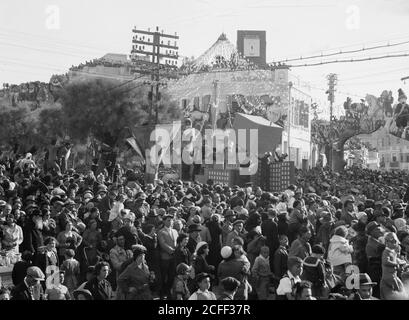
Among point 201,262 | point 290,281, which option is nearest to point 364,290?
point 290,281

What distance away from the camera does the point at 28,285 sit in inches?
317

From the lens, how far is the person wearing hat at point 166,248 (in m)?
10.5

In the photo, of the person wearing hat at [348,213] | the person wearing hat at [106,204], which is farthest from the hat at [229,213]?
the person wearing hat at [106,204]

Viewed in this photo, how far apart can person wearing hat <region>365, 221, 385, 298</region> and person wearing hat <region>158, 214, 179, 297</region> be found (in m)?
2.90

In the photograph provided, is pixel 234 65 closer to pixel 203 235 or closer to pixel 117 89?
pixel 117 89

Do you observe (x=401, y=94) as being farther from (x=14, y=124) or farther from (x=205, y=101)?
(x=14, y=124)

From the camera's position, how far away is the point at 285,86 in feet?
168

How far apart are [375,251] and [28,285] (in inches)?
196

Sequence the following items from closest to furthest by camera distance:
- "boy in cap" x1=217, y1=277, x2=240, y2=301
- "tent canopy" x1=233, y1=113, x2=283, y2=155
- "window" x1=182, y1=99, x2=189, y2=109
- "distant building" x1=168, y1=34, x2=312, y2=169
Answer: "boy in cap" x1=217, y1=277, x2=240, y2=301, "tent canopy" x1=233, y1=113, x2=283, y2=155, "distant building" x1=168, y1=34, x2=312, y2=169, "window" x1=182, y1=99, x2=189, y2=109

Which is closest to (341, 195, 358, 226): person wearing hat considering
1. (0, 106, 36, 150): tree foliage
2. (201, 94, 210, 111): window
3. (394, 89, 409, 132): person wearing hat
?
(394, 89, 409, 132): person wearing hat

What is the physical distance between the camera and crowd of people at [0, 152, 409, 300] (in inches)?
330

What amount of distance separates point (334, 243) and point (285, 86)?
41.8 metres

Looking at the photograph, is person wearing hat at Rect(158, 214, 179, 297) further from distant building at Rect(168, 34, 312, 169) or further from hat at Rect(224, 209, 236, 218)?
distant building at Rect(168, 34, 312, 169)
